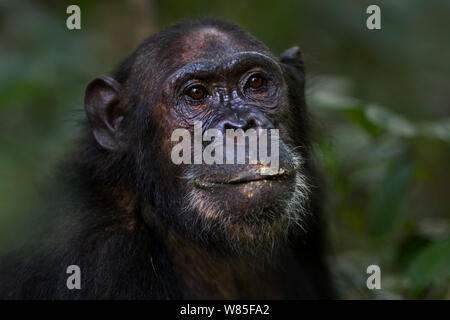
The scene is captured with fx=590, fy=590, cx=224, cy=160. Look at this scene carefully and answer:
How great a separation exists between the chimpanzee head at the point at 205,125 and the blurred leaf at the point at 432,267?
1139 mm

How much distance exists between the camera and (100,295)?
459 cm

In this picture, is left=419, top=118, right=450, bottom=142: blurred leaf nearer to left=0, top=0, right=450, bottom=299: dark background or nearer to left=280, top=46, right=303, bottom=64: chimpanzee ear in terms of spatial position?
left=0, top=0, right=450, bottom=299: dark background

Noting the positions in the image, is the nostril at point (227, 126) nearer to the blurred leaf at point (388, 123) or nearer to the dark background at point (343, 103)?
the dark background at point (343, 103)

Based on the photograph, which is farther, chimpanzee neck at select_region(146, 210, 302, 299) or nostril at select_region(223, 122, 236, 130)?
chimpanzee neck at select_region(146, 210, 302, 299)

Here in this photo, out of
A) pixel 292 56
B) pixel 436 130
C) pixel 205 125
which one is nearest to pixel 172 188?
pixel 205 125

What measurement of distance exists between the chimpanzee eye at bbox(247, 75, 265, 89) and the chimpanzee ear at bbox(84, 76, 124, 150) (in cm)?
122

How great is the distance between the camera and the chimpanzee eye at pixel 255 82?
16.7 feet

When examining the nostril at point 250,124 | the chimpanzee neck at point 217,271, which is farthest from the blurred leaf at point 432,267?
the nostril at point 250,124

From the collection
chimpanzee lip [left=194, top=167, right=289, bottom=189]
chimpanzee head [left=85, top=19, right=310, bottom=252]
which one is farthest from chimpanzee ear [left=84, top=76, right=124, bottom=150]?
chimpanzee lip [left=194, top=167, right=289, bottom=189]

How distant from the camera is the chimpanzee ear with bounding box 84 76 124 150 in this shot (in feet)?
17.3

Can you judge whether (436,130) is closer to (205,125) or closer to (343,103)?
(343,103)

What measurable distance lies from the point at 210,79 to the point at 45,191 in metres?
1.82

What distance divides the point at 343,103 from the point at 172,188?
7.96 ft
